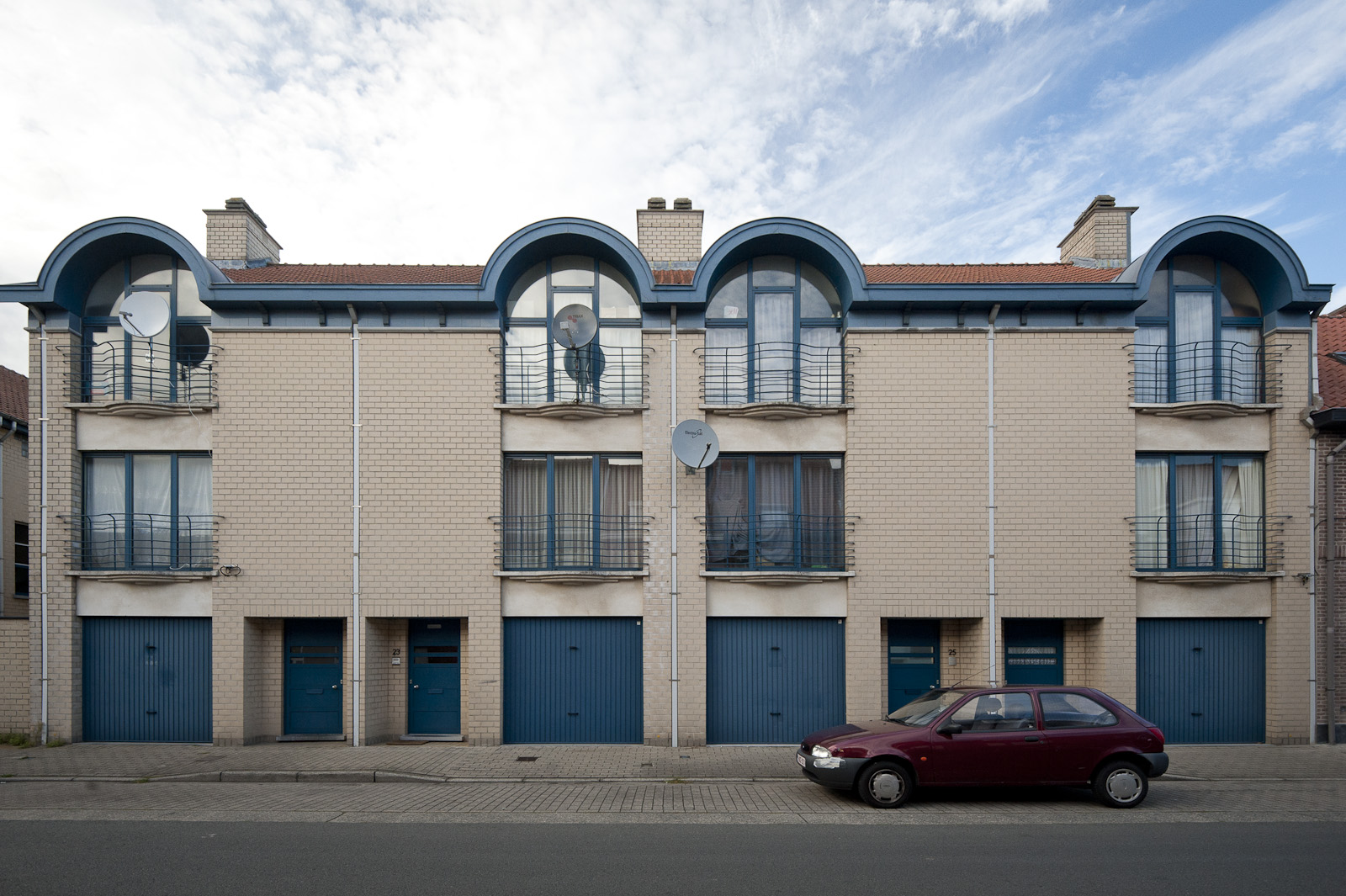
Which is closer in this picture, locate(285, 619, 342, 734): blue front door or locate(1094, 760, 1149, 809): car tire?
locate(1094, 760, 1149, 809): car tire

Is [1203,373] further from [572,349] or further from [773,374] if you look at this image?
[572,349]

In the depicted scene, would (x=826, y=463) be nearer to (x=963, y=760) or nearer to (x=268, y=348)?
(x=963, y=760)

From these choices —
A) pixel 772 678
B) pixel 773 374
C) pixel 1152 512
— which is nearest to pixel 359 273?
pixel 773 374

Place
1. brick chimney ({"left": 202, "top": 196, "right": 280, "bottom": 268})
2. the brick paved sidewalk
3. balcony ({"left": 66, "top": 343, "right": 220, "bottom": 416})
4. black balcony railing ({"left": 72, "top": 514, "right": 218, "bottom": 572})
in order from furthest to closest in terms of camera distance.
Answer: brick chimney ({"left": 202, "top": 196, "right": 280, "bottom": 268}), balcony ({"left": 66, "top": 343, "right": 220, "bottom": 416}), black balcony railing ({"left": 72, "top": 514, "right": 218, "bottom": 572}), the brick paved sidewalk

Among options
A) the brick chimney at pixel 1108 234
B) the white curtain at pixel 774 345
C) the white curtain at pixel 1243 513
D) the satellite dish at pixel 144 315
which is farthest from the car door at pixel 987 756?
the satellite dish at pixel 144 315

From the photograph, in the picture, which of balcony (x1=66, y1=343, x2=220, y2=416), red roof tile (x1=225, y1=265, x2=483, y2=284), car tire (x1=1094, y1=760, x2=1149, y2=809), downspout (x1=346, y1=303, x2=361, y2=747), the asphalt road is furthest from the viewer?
red roof tile (x1=225, y1=265, x2=483, y2=284)

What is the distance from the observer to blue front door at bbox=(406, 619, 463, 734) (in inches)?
531

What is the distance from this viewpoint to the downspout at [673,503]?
12.9 metres

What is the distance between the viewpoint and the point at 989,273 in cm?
1558

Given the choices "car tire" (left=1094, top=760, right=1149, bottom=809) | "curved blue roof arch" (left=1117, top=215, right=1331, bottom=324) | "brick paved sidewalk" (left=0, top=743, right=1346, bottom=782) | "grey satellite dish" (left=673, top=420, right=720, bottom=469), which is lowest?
"brick paved sidewalk" (left=0, top=743, right=1346, bottom=782)

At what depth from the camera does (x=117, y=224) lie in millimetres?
13023

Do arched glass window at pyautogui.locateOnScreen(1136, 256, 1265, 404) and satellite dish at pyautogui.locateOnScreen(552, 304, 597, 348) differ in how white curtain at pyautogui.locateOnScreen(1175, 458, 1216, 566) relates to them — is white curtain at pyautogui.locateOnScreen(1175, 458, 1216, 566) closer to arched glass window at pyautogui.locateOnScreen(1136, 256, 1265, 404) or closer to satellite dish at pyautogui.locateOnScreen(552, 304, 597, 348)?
arched glass window at pyautogui.locateOnScreen(1136, 256, 1265, 404)

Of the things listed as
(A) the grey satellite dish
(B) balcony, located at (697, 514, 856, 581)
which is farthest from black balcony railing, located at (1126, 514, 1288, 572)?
(A) the grey satellite dish

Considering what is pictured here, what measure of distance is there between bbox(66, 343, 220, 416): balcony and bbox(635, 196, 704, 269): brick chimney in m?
7.83
